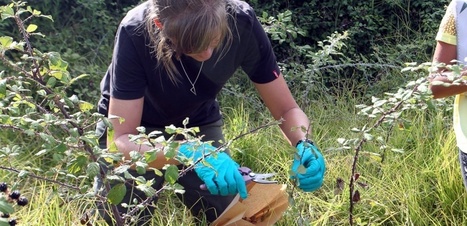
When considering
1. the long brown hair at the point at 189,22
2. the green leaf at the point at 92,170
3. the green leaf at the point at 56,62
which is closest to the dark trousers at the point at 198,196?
the long brown hair at the point at 189,22

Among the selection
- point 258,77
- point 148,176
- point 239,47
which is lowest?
point 148,176

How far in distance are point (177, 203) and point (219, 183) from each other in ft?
2.47

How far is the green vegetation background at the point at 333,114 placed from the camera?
2.29 m

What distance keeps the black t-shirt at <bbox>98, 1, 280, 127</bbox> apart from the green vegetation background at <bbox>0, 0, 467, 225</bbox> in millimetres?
334

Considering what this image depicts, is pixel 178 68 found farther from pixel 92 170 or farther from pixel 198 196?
pixel 92 170

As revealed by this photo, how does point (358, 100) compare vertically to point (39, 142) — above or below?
below

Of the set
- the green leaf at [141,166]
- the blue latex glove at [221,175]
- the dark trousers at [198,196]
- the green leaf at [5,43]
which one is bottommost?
the dark trousers at [198,196]

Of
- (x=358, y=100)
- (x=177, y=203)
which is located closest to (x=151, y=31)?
(x=177, y=203)

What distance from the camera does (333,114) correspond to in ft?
11.0

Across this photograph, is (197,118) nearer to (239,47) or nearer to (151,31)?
(239,47)

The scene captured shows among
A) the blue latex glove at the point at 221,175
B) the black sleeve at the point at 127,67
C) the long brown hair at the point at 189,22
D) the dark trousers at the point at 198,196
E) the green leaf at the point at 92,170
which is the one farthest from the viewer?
the dark trousers at the point at 198,196

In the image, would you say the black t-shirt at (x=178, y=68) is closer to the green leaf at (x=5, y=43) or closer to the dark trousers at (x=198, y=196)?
the dark trousers at (x=198, y=196)

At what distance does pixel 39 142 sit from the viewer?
3.09 meters

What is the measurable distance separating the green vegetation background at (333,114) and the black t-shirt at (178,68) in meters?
0.33
